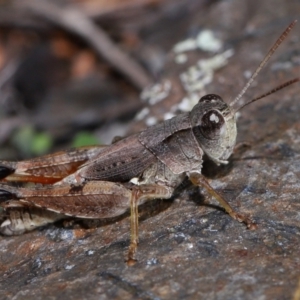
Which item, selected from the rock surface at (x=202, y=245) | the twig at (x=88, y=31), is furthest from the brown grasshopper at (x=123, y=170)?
the twig at (x=88, y=31)

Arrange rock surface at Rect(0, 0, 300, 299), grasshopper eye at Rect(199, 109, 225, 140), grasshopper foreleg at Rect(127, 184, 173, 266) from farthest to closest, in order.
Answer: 1. grasshopper eye at Rect(199, 109, 225, 140)
2. grasshopper foreleg at Rect(127, 184, 173, 266)
3. rock surface at Rect(0, 0, 300, 299)

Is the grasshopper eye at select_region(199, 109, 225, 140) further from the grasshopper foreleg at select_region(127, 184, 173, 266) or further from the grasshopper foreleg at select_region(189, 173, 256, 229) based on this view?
the grasshopper foreleg at select_region(127, 184, 173, 266)

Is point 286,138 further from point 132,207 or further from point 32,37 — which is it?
point 32,37

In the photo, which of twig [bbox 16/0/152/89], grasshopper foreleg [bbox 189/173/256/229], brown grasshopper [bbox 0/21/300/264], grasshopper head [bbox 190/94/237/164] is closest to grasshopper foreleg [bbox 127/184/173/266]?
brown grasshopper [bbox 0/21/300/264]

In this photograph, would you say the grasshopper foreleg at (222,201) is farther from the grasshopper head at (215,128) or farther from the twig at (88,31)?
the twig at (88,31)

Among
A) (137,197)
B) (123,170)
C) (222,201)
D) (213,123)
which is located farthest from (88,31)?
(222,201)

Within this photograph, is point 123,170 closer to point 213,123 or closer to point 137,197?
point 137,197

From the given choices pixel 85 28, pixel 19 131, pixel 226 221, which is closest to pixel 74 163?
pixel 226 221
